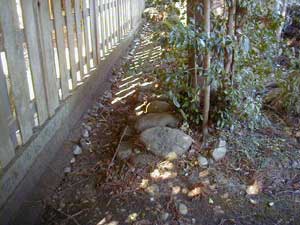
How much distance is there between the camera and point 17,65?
2.24 metres

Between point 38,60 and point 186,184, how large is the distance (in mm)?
1466

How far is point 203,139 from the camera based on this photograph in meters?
3.00

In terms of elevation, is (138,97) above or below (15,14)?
below

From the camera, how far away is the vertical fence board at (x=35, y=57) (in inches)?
93.7

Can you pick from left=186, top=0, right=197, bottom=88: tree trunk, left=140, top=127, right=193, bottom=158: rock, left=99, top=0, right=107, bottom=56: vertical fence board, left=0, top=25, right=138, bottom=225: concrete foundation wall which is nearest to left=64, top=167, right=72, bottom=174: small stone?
left=0, top=25, right=138, bottom=225: concrete foundation wall

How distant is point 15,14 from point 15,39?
0.54ft

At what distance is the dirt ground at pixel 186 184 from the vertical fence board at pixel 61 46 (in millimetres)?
546

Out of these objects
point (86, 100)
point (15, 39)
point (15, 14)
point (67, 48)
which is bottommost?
point (86, 100)

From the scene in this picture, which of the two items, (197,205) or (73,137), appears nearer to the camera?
(197,205)

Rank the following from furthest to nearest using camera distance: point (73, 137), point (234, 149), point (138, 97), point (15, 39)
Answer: point (138, 97) < point (73, 137) < point (234, 149) < point (15, 39)

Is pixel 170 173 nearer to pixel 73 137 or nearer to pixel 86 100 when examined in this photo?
pixel 73 137

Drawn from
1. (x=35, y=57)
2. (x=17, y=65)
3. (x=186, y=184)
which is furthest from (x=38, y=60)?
(x=186, y=184)

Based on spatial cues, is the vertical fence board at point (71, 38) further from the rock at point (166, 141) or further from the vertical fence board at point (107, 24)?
the vertical fence board at point (107, 24)

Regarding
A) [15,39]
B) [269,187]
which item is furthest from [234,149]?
[15,39]
